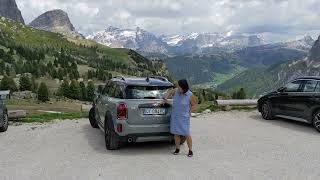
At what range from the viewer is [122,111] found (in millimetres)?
11773

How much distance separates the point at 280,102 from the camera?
18000 mm

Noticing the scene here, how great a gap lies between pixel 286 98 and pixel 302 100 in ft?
3.63

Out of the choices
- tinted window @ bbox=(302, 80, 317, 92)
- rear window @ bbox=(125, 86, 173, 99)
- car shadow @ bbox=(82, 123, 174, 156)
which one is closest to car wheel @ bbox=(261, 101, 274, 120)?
tinted window @ bbox=(302, 80, 317, 92)

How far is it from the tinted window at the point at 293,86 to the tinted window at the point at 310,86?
366 mm

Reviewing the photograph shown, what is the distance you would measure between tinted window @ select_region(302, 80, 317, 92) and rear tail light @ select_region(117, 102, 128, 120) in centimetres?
822

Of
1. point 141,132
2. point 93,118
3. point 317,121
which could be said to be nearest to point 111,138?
point 141,132

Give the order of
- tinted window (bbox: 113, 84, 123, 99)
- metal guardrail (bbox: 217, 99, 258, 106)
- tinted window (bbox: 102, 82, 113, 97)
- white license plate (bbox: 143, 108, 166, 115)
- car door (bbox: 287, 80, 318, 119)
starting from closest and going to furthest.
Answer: white license plate (bbox: 143, 108, 166, 115)
tinted window (bbox: 113, 84, 123, 99)
tinted window (bbox: 102, 82, 113, 97)
car door (bbox: 287, 80, 318, 119)
metal guardrail (bbox: 217, 99, 258, 106)

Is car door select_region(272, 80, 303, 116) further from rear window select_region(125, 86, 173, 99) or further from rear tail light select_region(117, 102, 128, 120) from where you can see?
rear tail light select_region(117, 102, 128, 120)

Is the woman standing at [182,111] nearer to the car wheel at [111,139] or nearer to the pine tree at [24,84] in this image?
the car wheel at [111,139]

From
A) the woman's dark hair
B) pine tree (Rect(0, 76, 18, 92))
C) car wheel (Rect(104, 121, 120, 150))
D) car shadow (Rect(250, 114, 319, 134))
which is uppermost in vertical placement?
the woman's dark hair

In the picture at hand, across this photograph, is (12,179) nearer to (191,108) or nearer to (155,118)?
(155,118)

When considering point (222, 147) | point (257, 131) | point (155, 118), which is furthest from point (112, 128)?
point (257, 131)

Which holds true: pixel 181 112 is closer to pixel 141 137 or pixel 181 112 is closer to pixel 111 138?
pixel 141 137

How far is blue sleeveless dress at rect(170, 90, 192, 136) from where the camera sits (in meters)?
11.5
